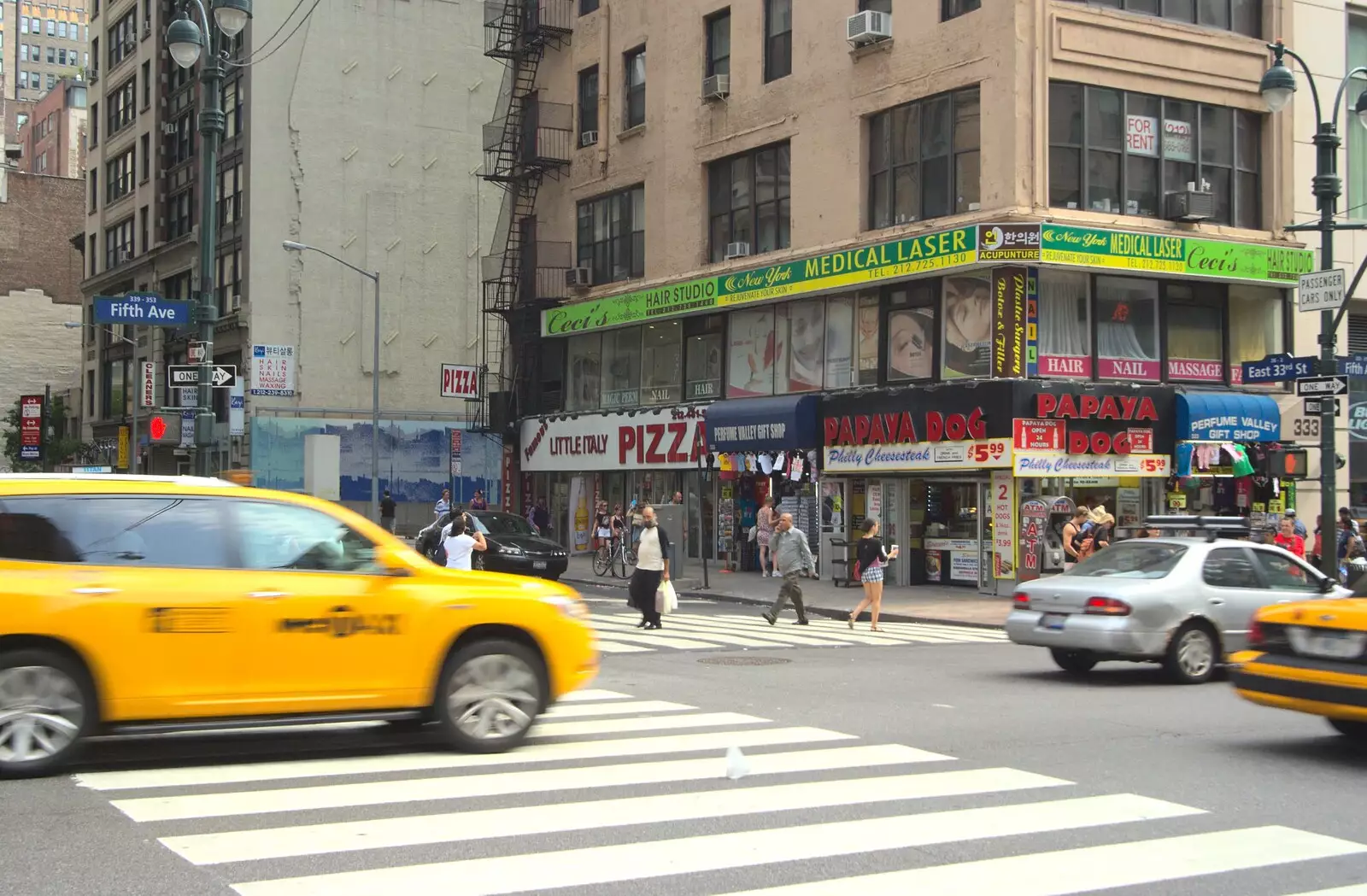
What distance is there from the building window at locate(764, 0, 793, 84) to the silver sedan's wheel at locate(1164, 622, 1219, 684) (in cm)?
2125

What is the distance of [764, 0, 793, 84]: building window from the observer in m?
32.6

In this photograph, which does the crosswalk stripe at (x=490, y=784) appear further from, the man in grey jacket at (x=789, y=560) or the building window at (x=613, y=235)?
the building window at (x=613, y=235)

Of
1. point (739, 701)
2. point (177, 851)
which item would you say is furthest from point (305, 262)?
point (177, 851)

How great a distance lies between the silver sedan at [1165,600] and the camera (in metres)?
13.8

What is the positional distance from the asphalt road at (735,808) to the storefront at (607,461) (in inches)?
919

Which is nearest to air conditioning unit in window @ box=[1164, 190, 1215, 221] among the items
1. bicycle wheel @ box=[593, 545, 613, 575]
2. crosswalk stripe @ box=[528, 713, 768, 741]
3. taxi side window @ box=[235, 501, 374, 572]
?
bicycle wheel @ box=[593, 545, 613, 575]

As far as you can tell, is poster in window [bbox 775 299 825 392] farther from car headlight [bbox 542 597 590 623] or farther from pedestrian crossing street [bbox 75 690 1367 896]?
pedestrian crossing street [bbox 75 690 1367 896]

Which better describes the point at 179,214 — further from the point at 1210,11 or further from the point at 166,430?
the point at 1210,11

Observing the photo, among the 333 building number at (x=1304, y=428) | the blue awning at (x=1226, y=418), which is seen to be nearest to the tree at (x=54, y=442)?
the blue awning at (x=1226, y=418)

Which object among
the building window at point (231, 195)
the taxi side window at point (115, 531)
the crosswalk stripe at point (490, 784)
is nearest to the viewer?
the crosswalk stripe at point (490, 784)

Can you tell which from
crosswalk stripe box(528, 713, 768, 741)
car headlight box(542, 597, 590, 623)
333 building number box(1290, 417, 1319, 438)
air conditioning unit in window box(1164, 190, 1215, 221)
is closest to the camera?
car headlight box(542, 597, 590, 623)

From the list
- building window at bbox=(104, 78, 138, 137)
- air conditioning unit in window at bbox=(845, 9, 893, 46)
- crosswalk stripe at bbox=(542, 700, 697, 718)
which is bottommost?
crosswalk stripe at bbox=(542, 700, 697, 718)

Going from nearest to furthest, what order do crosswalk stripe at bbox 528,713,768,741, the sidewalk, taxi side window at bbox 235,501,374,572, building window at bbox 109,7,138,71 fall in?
taxi side window at bbox 235,501,374,572
crosswalk stripe at bbox 528,713,768,741
the sidewalk
building window at bbox 109,7,138,71

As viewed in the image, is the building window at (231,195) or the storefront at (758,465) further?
the building window at (231,195)
